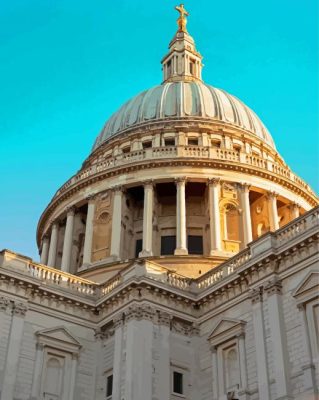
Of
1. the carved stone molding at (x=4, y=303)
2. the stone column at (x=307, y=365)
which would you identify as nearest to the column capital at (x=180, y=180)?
the carved stone molding at (x=4, y=303)

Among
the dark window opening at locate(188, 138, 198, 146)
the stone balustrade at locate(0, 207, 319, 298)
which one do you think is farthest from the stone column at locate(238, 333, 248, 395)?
the dark window opening at locate(188, 138, 198, 146)

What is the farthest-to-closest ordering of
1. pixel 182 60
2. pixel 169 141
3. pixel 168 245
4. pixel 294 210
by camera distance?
pixel 182 60
pixel 169 141
pixel 294 210
pixel 168 245

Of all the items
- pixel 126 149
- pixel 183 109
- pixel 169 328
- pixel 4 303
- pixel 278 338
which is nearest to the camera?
pixel 278 338

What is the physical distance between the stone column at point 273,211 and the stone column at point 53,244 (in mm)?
15519

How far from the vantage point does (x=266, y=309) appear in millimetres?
27625

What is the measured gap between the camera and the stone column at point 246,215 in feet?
140

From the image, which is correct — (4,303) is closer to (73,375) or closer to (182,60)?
(73,375)

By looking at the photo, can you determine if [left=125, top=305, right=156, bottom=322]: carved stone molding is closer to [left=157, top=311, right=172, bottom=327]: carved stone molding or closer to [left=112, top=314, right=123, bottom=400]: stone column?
[left=157, top=311, right=172, bottom=327]: carved stone molding

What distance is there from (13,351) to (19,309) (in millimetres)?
2048

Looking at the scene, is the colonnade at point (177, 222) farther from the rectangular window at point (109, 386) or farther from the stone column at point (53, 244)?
the rectangular window at point (109, 386)

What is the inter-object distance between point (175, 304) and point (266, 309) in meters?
5.39

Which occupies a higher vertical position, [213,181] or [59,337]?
[213,181]

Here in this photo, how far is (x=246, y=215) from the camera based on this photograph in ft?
143

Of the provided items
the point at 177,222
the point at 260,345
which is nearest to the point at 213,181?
the point at 177,222
